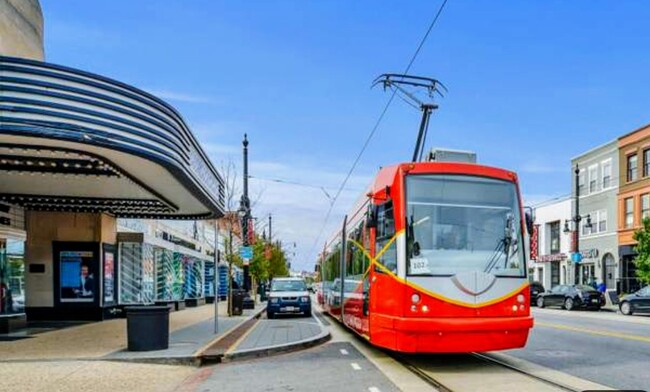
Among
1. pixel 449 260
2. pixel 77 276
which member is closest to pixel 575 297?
pixel 77 276

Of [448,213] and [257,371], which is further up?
[448,213]

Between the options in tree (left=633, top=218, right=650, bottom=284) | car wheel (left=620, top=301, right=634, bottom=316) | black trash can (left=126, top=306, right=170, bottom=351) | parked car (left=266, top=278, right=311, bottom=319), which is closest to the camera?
black trash can (left=126, top=306, right=170, bottom=351)

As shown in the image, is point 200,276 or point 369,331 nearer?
point 369,331

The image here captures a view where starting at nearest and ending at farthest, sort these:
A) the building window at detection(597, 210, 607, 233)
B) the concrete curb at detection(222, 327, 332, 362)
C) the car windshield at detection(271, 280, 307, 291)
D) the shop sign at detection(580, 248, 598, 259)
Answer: the concrete curb at detection(222, 327, 332, 362) → the car windshield at detection(271, 280, 307, 291) → the building window at detection(597, 210, 607, 233) → the shop sign at detection(580, 248, 598, 259)

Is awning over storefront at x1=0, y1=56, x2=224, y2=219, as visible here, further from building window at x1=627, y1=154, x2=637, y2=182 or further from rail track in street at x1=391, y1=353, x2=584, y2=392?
building window at x1=627, y1=154, x2=637, y2=182

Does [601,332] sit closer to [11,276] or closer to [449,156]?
[449,156]

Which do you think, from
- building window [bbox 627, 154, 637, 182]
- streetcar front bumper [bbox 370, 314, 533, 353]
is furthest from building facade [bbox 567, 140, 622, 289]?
streetcar front bumper [bbox 370, 314, 533, 353]

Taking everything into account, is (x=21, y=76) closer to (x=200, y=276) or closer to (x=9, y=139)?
(x=9, y=139)

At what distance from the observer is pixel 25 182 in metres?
17.3

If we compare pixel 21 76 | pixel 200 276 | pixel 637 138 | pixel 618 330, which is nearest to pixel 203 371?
pixel 21 76

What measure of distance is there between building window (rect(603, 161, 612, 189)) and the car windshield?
2766 centimetres

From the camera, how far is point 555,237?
55.7m

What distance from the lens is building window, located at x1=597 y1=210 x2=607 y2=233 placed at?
46.6 meters

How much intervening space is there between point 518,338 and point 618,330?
396 inches
